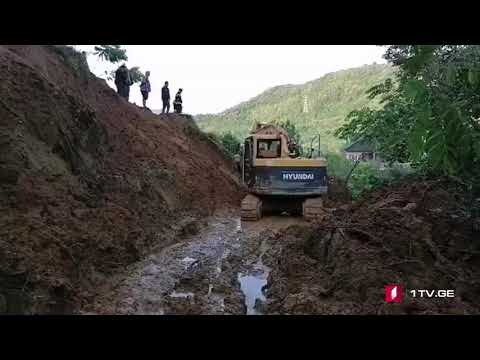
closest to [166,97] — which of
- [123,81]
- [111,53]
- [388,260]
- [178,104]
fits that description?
[178,104]

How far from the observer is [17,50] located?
9.23m

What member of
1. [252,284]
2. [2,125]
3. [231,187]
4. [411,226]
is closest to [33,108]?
[2,125]

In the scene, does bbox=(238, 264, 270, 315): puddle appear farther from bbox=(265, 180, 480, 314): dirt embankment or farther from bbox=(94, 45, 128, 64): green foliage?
bbox=(94, 45, 128, 64): green foliage

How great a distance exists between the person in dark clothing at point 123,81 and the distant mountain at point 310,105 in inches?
636

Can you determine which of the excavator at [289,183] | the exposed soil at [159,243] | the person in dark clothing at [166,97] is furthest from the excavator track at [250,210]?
the person in dark clothing at [166,97]

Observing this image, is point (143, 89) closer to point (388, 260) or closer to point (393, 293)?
point (388, 260)

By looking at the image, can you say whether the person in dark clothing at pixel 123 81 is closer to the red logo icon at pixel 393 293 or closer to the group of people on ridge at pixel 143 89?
the group of people on ridge at pixel 143 89

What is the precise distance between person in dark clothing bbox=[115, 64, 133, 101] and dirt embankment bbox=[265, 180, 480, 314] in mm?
10686

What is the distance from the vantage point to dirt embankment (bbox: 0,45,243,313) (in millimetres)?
4898

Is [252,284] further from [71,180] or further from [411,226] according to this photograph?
[71,180]

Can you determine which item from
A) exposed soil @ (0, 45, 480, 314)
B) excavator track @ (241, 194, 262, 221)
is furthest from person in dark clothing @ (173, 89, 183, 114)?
excavator track @ (241, 194, 262, 221)

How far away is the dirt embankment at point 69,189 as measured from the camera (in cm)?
490

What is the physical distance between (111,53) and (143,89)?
13.8 ft

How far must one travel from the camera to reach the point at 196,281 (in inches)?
238
